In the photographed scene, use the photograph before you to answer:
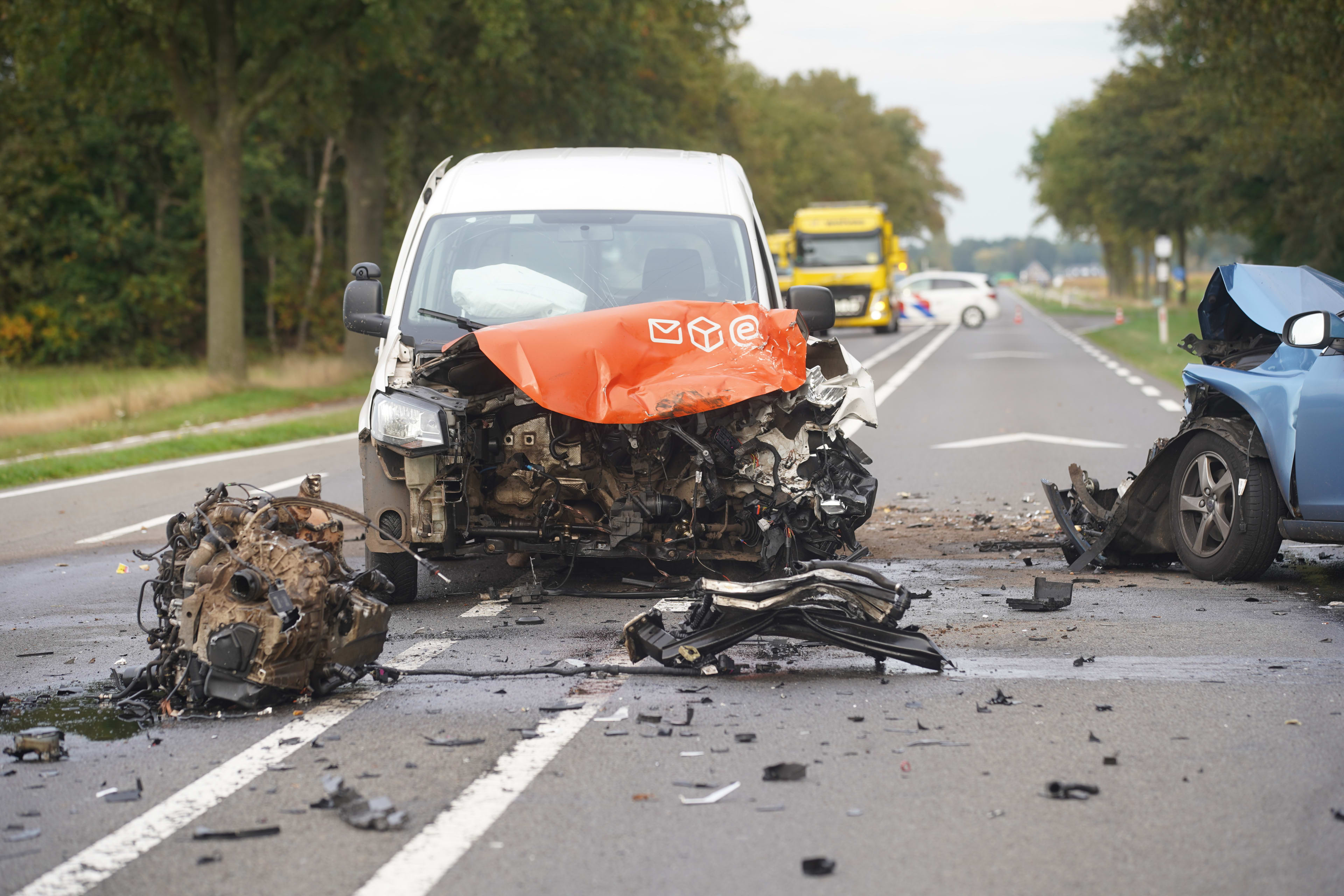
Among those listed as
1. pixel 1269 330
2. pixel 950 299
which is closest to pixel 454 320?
pixel 1269 330

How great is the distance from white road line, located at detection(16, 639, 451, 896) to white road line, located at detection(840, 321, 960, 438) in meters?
3.19

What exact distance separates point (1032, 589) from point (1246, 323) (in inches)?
73.1

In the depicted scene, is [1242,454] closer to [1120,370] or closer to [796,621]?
[796,621]

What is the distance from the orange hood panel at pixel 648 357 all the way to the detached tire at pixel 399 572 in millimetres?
1089

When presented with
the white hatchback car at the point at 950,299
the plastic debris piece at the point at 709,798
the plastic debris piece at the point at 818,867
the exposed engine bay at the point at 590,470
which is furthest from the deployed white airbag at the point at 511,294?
the white hatchback car at the point at 950,299

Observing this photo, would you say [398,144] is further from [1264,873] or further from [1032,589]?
[1264,873]

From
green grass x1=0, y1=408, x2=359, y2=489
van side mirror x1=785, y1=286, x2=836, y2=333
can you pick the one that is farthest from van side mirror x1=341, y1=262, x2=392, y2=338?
green grass x1=0, y1=408, x2=359, y2=489

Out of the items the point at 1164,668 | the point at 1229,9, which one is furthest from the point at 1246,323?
the point at 1229,9

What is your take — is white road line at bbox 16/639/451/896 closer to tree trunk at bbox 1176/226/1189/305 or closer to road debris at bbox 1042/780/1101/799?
road debris at bbox 1042/780/1101/799

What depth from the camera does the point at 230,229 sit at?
24594 millimetres

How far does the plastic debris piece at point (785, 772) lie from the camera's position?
4.35 metres

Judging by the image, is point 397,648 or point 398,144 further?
point 398,144

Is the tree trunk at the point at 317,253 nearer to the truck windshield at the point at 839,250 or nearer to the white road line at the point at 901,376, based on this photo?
the truck windshield at the point at 839,250

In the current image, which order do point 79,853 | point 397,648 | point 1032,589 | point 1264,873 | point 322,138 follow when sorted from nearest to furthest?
point 1264,873 < point 79,853 < point 397,648 < point 1032,589 < point 322,138
